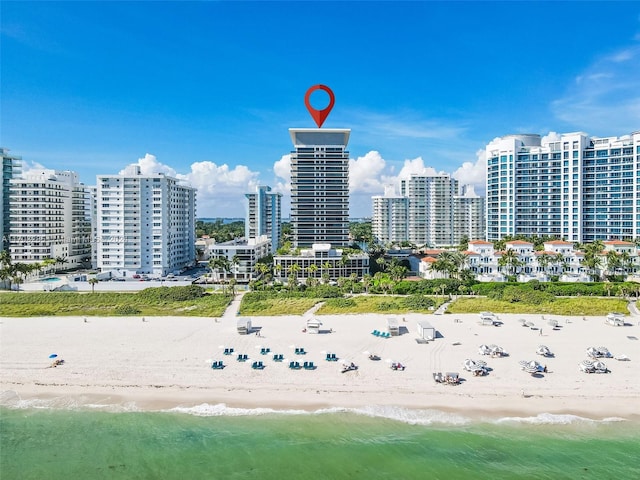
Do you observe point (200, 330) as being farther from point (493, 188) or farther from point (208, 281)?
point (493, 188)

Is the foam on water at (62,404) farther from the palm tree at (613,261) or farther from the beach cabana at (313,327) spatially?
the palm tree at (613,261)

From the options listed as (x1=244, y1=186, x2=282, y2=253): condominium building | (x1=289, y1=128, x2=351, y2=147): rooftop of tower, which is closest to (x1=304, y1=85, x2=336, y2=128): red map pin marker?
(x1=289, y1=128, x2=351, y2=147): rooftop of tower

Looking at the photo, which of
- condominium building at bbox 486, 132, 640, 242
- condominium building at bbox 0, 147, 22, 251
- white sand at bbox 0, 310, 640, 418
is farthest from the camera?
condominium building at bbox 0, 147, 22, 251

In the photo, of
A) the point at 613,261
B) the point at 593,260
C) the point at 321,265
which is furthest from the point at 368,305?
the point at 613,261

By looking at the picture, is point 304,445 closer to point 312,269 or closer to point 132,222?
point 312,269

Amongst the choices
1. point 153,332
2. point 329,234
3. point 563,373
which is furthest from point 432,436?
point 329,234

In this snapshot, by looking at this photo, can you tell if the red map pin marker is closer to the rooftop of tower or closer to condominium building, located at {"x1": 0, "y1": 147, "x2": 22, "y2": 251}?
the rooftop of tower

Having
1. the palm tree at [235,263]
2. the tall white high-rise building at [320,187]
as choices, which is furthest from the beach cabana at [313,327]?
the tall white high-rise building at [320,187]
